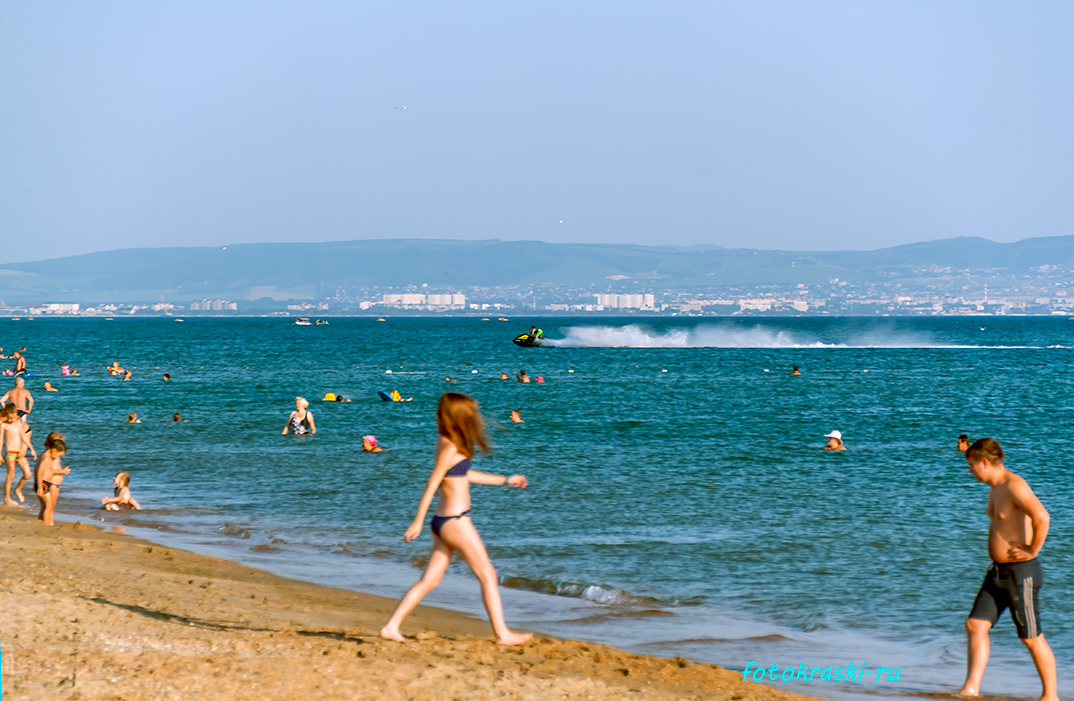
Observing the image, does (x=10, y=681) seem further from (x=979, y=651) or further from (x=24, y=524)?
(x=24, y=524)

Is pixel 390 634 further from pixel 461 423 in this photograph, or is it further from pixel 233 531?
pixel 233 531

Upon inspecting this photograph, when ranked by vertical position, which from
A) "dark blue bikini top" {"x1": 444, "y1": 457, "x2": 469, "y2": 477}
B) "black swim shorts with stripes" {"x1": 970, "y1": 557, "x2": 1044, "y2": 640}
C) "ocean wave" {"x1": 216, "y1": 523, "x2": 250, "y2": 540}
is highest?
"dark blue bikini top" {"x1": 444, "y1": 457, "x2": 469, "y2": 477}

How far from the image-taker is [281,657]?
26.8ft

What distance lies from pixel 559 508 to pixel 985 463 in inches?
464

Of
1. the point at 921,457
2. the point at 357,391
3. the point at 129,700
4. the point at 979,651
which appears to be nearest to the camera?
the point at 129,700

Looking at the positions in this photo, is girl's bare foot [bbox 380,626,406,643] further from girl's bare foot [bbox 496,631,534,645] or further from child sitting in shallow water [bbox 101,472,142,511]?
child sitting in shallow water [bbox 101,472,142,511]

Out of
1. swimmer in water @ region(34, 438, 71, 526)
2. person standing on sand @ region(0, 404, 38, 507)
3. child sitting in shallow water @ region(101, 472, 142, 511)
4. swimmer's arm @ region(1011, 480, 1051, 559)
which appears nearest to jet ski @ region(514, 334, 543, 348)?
person standing on sand @ region(0, 404, 38, 507)

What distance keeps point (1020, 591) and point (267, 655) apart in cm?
588

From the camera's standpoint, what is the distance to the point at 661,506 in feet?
63.4

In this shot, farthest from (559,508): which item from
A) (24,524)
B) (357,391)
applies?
(357,391)

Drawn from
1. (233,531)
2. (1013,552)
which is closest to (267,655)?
(1013,552)

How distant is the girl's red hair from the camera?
7688 mm

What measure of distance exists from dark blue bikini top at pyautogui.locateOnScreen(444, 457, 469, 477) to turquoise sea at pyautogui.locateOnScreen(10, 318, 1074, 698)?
372 centimetres

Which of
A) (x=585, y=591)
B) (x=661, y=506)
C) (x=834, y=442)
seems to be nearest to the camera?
(x=585, y=591)
